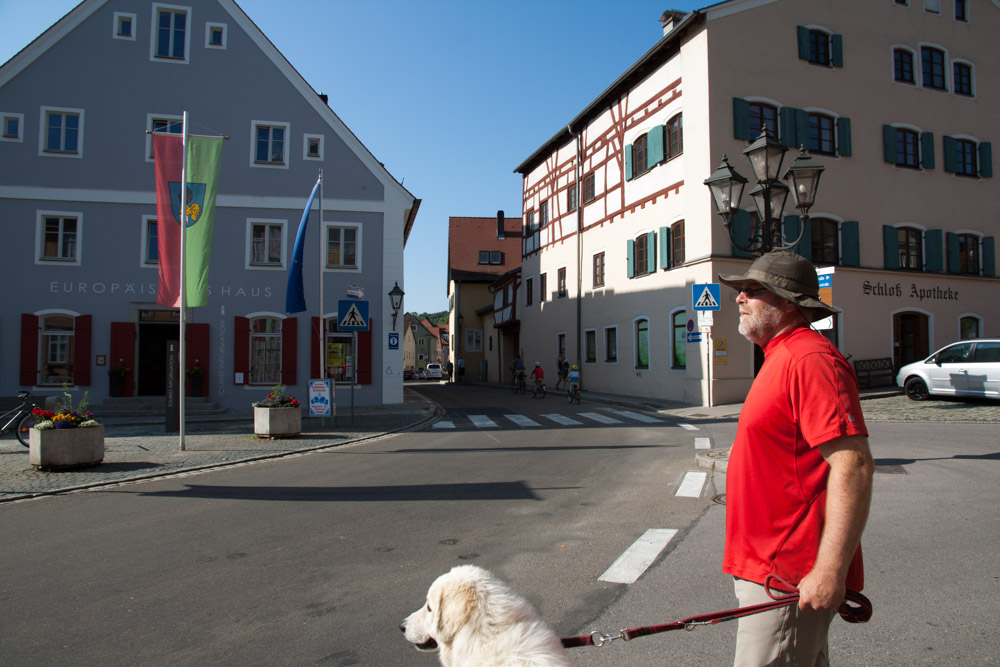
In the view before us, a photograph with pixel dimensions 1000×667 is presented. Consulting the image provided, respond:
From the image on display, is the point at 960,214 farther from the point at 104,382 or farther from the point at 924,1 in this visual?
the point at 104,382

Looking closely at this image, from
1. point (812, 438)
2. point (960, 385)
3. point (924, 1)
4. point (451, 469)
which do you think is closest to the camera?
point (812, 438)

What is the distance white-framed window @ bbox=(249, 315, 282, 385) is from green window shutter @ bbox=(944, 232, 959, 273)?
2282 cm

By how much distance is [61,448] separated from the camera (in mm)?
9969

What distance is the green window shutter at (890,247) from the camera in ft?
74.9

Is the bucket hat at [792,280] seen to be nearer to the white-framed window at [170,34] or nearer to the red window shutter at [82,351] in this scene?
the red window shutter at [82,351]

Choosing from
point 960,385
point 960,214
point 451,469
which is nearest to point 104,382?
point 451,469

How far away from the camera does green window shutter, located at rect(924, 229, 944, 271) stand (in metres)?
23.5

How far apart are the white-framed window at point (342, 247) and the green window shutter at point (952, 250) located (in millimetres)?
20320

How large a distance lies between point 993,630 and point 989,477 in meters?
5.74

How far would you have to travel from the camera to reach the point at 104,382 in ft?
66.7

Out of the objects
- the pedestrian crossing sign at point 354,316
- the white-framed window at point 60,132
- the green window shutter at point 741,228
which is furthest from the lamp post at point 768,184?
the white-framed window at point 60,132

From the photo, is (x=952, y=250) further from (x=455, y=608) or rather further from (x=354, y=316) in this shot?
(x=455, y=608)

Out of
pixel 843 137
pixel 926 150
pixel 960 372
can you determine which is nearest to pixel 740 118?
pixel 843 137

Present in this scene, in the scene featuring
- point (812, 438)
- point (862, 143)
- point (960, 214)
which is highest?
point (862, 143)
